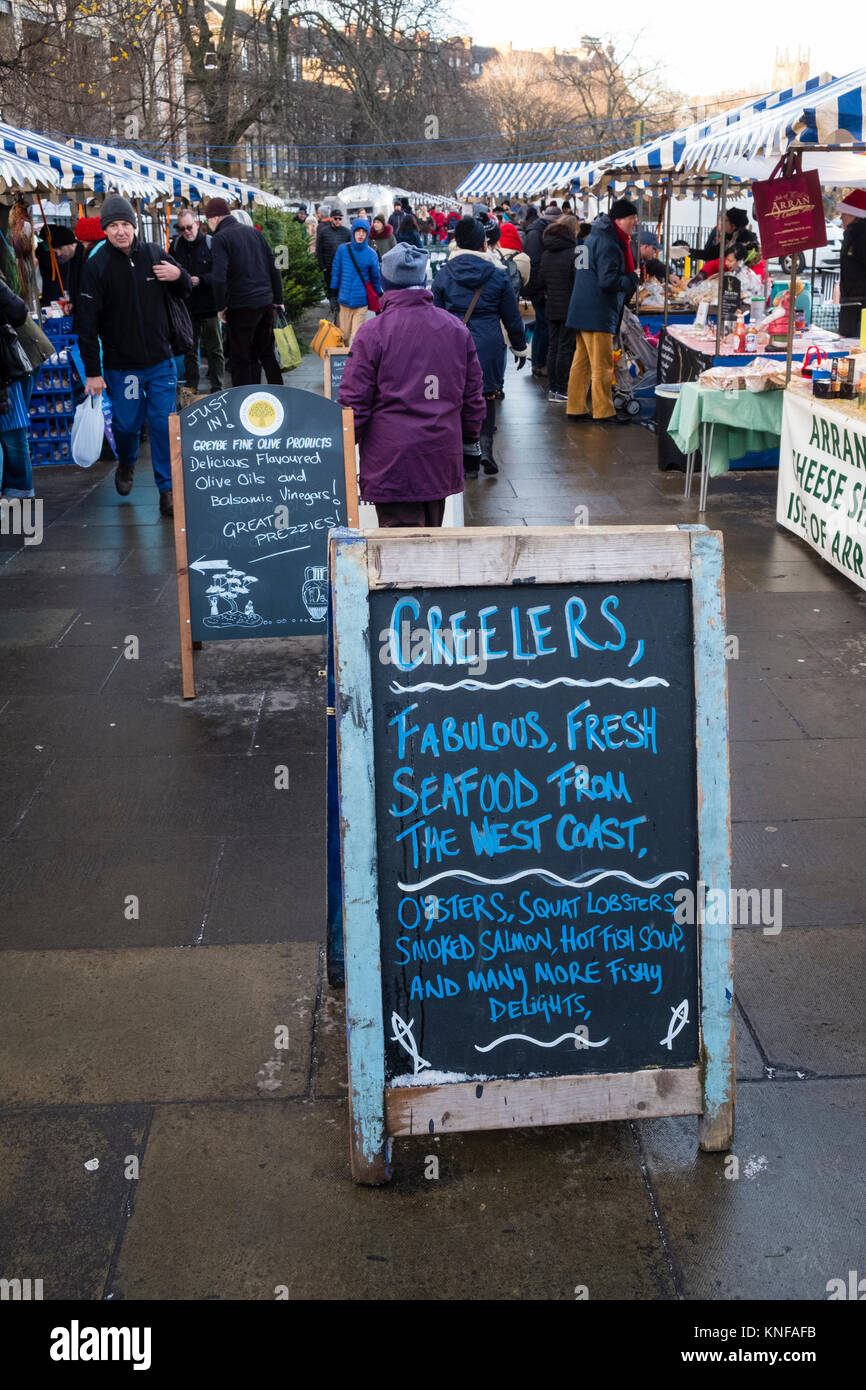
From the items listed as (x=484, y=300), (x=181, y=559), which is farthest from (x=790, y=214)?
(x=181, y=559)

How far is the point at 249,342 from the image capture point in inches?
500

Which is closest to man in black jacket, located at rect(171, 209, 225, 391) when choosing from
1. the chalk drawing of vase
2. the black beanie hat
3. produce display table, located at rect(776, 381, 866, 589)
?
the black beanie hat

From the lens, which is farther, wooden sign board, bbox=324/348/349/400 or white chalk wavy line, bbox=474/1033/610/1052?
wooden sign board, bbox=324/348/349/400

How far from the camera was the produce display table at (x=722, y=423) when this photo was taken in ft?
29.9

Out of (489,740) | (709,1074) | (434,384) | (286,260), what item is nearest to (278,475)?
(434,384)

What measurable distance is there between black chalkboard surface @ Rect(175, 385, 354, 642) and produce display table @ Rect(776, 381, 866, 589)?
10.0ft

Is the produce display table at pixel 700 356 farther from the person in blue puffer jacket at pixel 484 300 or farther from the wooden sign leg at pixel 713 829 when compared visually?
the wooden sign leg at pixel 713 829

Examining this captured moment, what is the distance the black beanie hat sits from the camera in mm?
9023

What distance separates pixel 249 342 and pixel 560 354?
150 inches

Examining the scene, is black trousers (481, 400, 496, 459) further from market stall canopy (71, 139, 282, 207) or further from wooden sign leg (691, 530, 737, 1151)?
wooden sign leg (691, 530, 737, 1151)

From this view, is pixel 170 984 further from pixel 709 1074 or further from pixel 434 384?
pixel 434 384

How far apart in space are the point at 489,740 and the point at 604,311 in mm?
10453

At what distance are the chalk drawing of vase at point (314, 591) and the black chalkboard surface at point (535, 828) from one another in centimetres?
323
